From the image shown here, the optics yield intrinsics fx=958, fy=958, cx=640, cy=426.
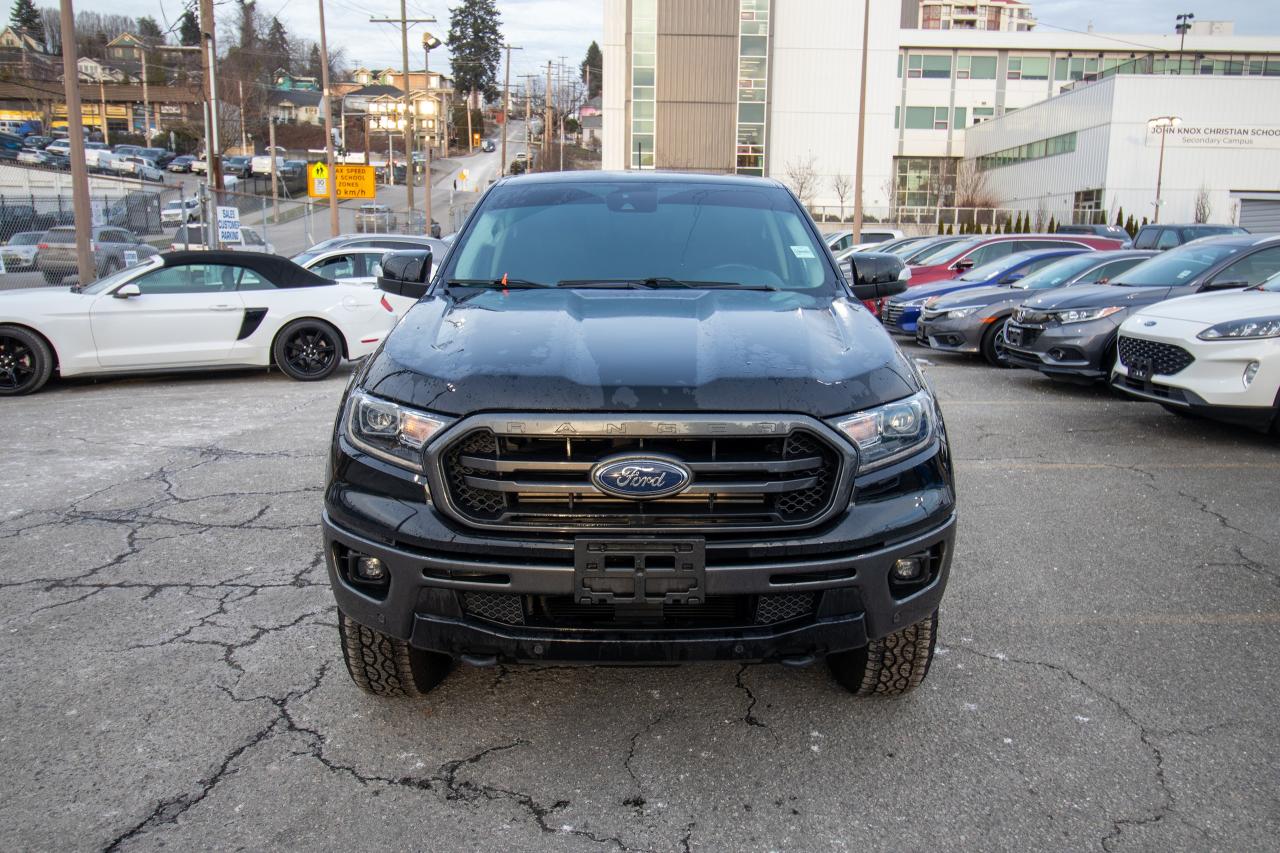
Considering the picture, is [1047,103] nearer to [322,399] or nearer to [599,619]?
[322,399]

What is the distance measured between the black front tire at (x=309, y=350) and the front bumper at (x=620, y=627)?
874 cm

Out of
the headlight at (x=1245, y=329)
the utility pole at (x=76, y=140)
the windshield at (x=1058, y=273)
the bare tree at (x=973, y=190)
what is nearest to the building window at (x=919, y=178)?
the bare tree at (x=973, y=190)

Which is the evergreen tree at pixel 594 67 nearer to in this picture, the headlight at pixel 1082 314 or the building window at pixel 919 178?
the building window at pixel 919 178

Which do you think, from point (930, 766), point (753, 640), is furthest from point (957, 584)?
point (753, 640)

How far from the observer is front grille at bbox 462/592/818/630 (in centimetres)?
271

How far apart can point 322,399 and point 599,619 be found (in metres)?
7.74

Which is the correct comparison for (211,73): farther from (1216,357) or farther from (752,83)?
(752,83)

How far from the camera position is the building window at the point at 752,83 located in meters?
54.9

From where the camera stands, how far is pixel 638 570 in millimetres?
2592

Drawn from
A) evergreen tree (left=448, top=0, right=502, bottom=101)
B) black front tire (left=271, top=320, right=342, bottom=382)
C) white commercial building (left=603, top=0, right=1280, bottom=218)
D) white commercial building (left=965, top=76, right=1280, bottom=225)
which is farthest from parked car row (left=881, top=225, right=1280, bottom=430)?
evergreen tree (left=448, top=0, right=502, bottom=101)

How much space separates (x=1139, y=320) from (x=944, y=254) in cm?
1009

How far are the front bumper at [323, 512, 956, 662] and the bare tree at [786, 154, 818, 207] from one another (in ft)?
182

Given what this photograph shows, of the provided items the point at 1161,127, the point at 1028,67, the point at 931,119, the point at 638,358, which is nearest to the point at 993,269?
the point at 638,358

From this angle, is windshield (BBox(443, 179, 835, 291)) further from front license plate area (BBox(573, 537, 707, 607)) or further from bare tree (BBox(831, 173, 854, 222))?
bare tree (BBox(831, 173, 854, 222))
